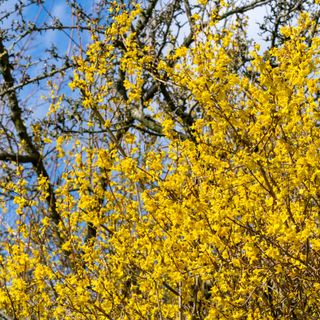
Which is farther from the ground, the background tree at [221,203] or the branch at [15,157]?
the branch at [15,157]

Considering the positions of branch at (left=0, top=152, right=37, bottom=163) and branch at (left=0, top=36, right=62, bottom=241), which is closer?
branch at (left=0, top=152, right=37, bottom=163)

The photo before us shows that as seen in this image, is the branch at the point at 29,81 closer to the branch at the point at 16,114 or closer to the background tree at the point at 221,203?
the branch at the point at 16,114

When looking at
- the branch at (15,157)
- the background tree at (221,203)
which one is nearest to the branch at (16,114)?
the branch at (15,157)

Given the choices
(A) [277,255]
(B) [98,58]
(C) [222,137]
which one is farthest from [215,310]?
(B) [98,58]

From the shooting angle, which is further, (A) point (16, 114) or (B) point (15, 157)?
(A) point (16, 114)

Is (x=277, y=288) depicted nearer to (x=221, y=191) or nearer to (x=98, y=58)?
(x=221, y=191)

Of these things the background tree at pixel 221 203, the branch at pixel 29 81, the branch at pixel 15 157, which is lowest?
the background tree at pixel 221 203

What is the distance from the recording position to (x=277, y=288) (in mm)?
3641

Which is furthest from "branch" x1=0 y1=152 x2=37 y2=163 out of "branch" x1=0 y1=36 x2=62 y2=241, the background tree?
the background tree

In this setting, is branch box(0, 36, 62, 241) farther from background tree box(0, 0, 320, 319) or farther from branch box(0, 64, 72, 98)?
background tree box(0, 0, 320, 319)

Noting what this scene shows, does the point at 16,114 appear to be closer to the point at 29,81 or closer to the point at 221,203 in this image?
the point at 29,81

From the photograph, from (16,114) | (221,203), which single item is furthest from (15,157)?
(221,203)

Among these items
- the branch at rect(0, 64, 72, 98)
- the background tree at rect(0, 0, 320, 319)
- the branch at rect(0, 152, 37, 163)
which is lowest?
the background tree at rect(0, 0, 320, 319)

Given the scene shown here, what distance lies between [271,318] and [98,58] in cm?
214
